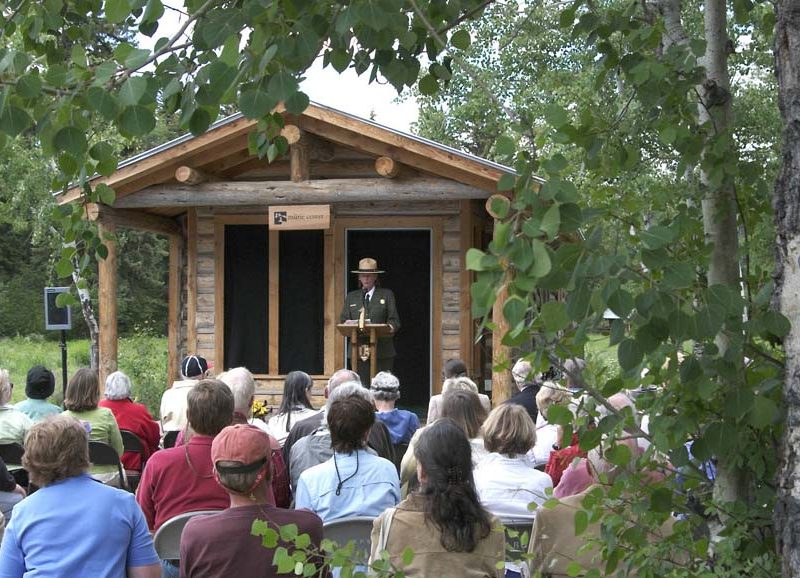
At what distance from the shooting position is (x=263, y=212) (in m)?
13.4

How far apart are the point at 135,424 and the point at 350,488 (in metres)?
2.93

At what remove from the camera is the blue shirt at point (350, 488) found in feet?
14.1

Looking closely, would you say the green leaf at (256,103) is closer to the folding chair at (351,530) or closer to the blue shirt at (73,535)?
the blue shirt at (73,535)

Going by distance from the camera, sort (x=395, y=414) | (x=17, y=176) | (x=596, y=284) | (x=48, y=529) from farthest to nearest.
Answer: (x=17, y=176) < (x=395, y=414) < (x=48, y=529) < (x=596, y=284)

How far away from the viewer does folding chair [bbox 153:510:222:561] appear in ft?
13.4

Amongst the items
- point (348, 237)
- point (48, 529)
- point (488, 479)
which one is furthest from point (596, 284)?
point (348, 237)

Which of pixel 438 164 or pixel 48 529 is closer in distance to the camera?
pixel 48 529

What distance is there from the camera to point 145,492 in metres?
4.45

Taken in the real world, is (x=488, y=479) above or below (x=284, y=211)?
below

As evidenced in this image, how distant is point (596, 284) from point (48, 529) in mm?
2205

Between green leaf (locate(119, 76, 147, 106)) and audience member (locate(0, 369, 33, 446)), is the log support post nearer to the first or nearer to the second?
audience member (locate(0, 369, 33, 446))

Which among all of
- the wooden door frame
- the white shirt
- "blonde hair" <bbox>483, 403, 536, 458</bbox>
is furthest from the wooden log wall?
the white shirt

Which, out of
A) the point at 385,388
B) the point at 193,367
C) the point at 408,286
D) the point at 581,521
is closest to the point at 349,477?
the point at 385,388

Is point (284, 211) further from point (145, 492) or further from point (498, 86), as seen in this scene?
point (498, 86)
